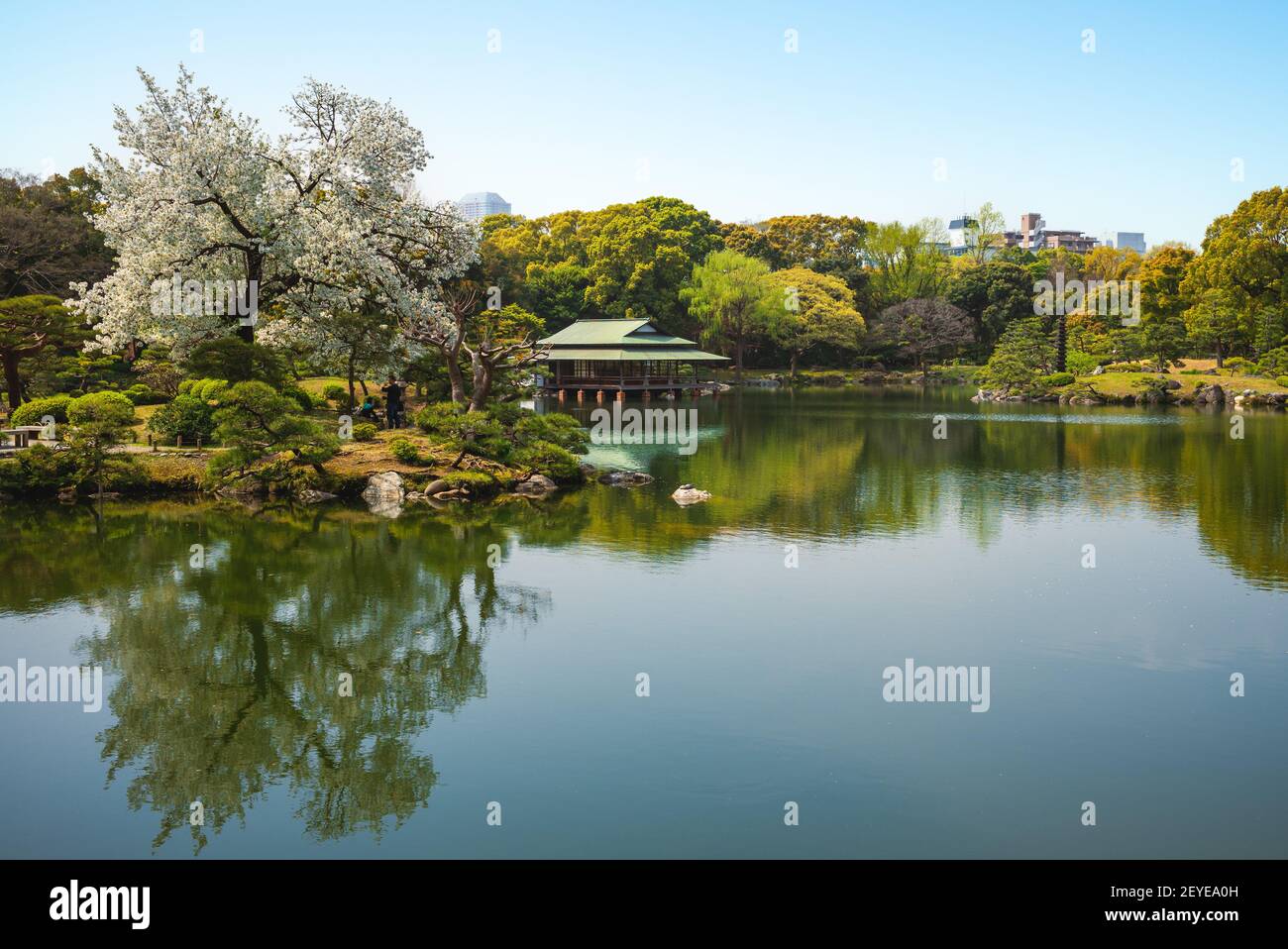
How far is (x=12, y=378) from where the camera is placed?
24656 mm

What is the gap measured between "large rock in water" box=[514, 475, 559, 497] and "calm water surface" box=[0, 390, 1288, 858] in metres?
1.77

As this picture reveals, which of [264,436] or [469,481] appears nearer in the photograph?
[264,436]

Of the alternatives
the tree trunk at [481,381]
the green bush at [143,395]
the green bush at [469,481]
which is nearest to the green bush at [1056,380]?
the tree trunk at [481,381]

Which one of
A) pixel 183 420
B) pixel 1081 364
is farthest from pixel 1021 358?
pixel 183 420

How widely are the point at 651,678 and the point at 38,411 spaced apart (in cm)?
1835

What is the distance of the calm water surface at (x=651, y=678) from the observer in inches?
300

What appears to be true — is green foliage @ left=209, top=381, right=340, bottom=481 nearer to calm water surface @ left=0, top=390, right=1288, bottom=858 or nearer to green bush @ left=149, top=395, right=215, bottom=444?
calm water surface @ left=0, top=390, right=1288, bottom=858

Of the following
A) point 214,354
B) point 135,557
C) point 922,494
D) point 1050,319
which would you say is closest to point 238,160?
point 214,354

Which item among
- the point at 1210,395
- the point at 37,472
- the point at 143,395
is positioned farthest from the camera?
the point at 1210,395

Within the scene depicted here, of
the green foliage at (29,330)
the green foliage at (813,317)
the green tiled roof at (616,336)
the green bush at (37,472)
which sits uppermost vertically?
the green foliage at (813,317)

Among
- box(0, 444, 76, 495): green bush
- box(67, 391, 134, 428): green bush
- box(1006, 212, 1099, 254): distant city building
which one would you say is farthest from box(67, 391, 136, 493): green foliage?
box(1006, 212, 1099, 254): distant city building

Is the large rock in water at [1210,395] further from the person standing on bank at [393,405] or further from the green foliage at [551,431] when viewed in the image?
the person standing on bank at [393,405]

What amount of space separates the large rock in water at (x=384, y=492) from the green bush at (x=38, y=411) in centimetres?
742

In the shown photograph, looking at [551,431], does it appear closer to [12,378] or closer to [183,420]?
[183,420]
